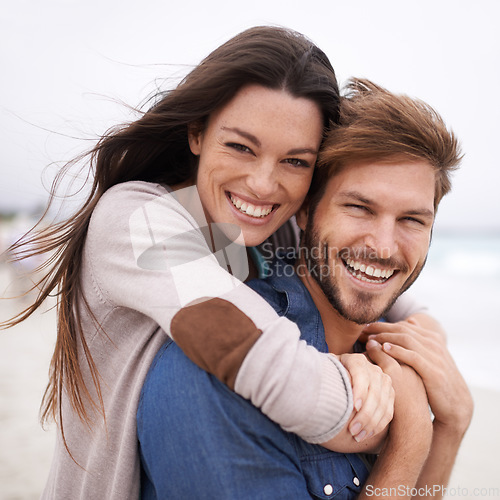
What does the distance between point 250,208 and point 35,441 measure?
3.88 meters

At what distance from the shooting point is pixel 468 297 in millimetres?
13531

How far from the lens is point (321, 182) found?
6.44 ft

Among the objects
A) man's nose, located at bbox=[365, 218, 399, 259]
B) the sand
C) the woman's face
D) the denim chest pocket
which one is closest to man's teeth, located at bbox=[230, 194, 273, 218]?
the woman's face

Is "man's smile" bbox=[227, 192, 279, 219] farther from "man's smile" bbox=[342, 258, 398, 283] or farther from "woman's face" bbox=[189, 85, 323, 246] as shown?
"man's smile" bbox=[342, 258, 398, 283]

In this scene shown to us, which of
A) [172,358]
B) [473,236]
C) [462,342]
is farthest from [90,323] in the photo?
[473,236]

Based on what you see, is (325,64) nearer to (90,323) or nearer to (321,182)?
(321,182)

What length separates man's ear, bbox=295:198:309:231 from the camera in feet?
6.87

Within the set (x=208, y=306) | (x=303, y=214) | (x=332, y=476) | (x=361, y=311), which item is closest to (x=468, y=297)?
(x=303, y=214)

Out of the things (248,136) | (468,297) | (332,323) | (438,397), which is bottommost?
(468,297)

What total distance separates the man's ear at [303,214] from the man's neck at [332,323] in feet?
0.85

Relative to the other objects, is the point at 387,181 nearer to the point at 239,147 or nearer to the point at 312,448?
the point at 239,147

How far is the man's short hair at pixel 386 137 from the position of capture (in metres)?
1.79

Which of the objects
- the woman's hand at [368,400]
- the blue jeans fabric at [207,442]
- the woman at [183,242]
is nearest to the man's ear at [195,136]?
the woman at [183,242]

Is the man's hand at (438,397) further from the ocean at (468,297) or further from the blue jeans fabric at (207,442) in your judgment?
the ocean at (468,297)
